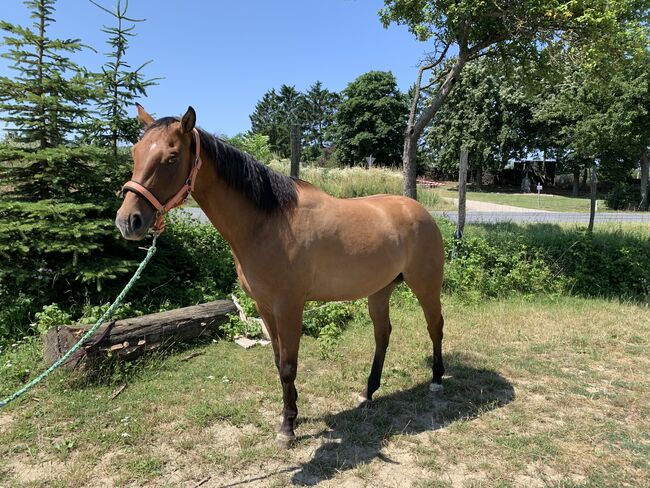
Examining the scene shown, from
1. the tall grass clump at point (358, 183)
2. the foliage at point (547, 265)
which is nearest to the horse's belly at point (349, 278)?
the foliage at point (547, 265)

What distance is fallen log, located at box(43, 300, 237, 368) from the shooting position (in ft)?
12.0

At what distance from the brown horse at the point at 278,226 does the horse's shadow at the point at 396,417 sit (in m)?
0.34

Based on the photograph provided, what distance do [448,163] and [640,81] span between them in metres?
19.4

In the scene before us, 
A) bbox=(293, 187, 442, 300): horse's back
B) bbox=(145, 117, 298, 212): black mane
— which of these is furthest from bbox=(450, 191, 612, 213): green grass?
bbox=(145, 117, 298, 212): black mane

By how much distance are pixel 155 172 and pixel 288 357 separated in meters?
1.53

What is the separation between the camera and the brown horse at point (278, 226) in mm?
2145

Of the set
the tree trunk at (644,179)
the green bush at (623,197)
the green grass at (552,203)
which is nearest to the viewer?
the green grass at (552,203)

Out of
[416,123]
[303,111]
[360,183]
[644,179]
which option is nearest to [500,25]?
[416,123]

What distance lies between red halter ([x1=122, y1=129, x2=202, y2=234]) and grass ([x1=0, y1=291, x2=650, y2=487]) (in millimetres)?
1683

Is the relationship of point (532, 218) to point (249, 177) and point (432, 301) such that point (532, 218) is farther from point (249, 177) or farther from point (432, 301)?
point (249, 177)

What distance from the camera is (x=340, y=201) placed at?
313cm

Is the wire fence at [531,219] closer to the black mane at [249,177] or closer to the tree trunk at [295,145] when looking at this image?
the tree trunk at [295,145]

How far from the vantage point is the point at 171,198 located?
7.28 ft

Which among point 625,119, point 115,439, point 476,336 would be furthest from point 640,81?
point 115,439
